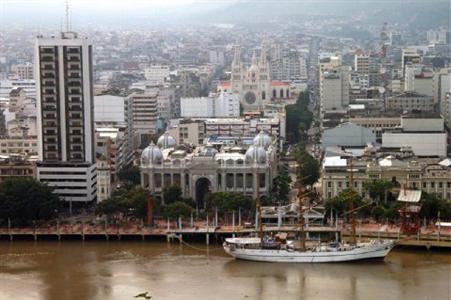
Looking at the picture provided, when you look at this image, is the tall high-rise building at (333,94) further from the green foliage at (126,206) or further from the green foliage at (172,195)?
the green foliage at (126,206)

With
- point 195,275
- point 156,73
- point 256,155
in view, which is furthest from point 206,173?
point 156,73

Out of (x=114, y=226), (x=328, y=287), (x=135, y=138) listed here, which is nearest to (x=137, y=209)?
(x=114, y=226)

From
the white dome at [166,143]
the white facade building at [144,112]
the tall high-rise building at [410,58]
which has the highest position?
the tall high-rise building at [410,58]

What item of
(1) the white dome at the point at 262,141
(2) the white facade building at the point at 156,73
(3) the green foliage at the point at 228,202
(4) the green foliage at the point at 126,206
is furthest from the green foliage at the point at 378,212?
(2) the white facade building at the point at 156,73

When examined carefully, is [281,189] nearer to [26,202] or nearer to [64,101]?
[64,101]

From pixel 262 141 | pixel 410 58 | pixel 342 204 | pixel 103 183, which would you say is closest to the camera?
pixel 342 204

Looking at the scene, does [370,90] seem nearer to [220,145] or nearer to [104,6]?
[220,145]
